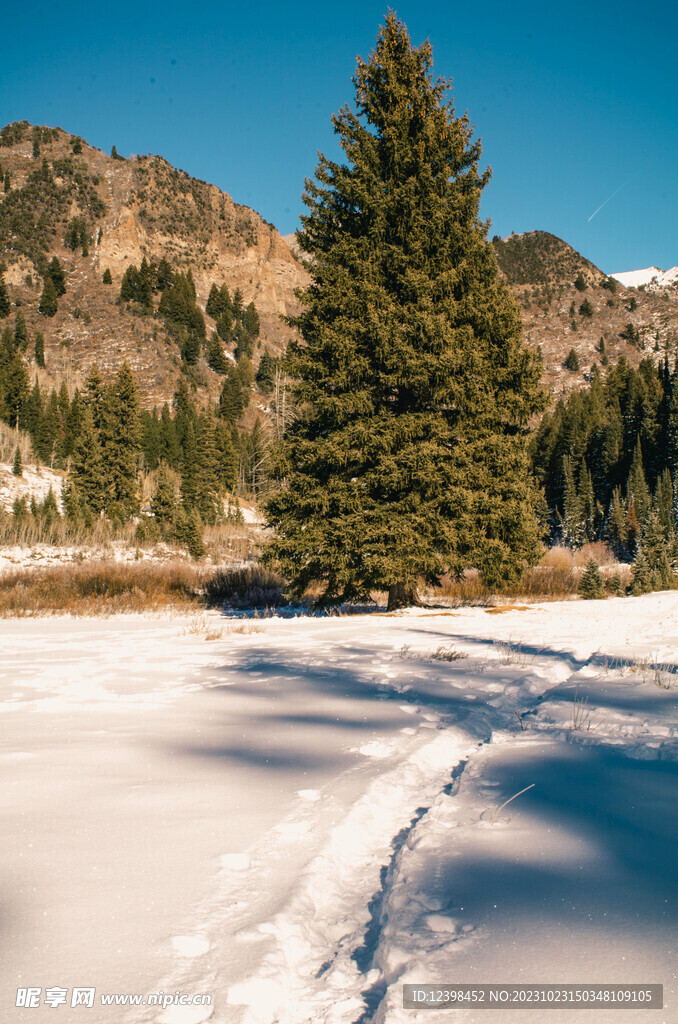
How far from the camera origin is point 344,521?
401 inches

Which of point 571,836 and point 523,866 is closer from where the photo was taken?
point 523,866

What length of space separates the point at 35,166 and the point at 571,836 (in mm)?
150813

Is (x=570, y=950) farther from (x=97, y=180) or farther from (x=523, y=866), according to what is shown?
(x=97, y=180)

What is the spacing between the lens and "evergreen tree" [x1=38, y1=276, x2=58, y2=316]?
8725 cm

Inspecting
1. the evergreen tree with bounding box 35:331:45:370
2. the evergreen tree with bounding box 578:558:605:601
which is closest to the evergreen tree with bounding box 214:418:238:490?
the evergreen tree with bounding box 35:331:45:370

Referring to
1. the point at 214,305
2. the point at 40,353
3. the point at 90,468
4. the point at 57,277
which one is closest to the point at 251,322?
the point at 214,305

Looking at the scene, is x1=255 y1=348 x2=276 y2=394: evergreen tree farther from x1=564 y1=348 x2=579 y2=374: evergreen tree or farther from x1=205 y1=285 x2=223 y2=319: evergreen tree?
x1=564 y1=348 x2=579 y2=374: evergreen tree

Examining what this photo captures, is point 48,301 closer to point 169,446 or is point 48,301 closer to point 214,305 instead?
point 214,305

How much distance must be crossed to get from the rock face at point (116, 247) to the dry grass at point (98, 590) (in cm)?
6334

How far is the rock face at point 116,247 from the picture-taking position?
268 ft

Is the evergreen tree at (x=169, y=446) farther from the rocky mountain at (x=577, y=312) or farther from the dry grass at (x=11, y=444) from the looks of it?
the rocky mountain at (x=577, y=312)

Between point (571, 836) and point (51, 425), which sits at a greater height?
→ point (51, 425)

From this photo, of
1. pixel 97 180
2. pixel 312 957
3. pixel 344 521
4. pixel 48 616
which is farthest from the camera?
pixel 97 180

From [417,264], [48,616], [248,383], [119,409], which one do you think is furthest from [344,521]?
[248,383]
